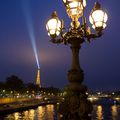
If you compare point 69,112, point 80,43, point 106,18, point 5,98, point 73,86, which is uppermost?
point 5,98

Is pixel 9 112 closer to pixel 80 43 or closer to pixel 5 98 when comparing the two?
pixel 5 98

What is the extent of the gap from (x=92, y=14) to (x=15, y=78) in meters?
91.7

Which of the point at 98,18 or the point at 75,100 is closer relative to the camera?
the point at 75,100

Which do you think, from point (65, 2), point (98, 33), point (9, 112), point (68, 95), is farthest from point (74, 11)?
point (9, 112)

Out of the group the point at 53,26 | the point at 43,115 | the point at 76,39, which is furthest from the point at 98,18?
the point at 43,115

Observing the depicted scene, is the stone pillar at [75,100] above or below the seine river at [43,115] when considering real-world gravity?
below

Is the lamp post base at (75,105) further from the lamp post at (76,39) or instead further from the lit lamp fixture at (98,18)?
the lit lamp fixture at (98,18)

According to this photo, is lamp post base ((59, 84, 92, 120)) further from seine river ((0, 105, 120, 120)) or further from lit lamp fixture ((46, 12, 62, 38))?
seine river ((0, 105, 120, 120))

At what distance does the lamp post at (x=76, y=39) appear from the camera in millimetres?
6738

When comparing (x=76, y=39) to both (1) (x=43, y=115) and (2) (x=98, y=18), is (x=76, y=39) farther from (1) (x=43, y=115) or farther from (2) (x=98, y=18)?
(1) (x=43, y=115)

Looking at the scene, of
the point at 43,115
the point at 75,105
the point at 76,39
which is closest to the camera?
the point at 75,105

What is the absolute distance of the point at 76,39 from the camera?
7.22 metres

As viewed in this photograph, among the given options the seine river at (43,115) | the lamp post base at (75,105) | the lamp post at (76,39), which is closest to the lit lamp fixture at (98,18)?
the lamp post at (76,39)

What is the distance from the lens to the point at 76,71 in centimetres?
696
